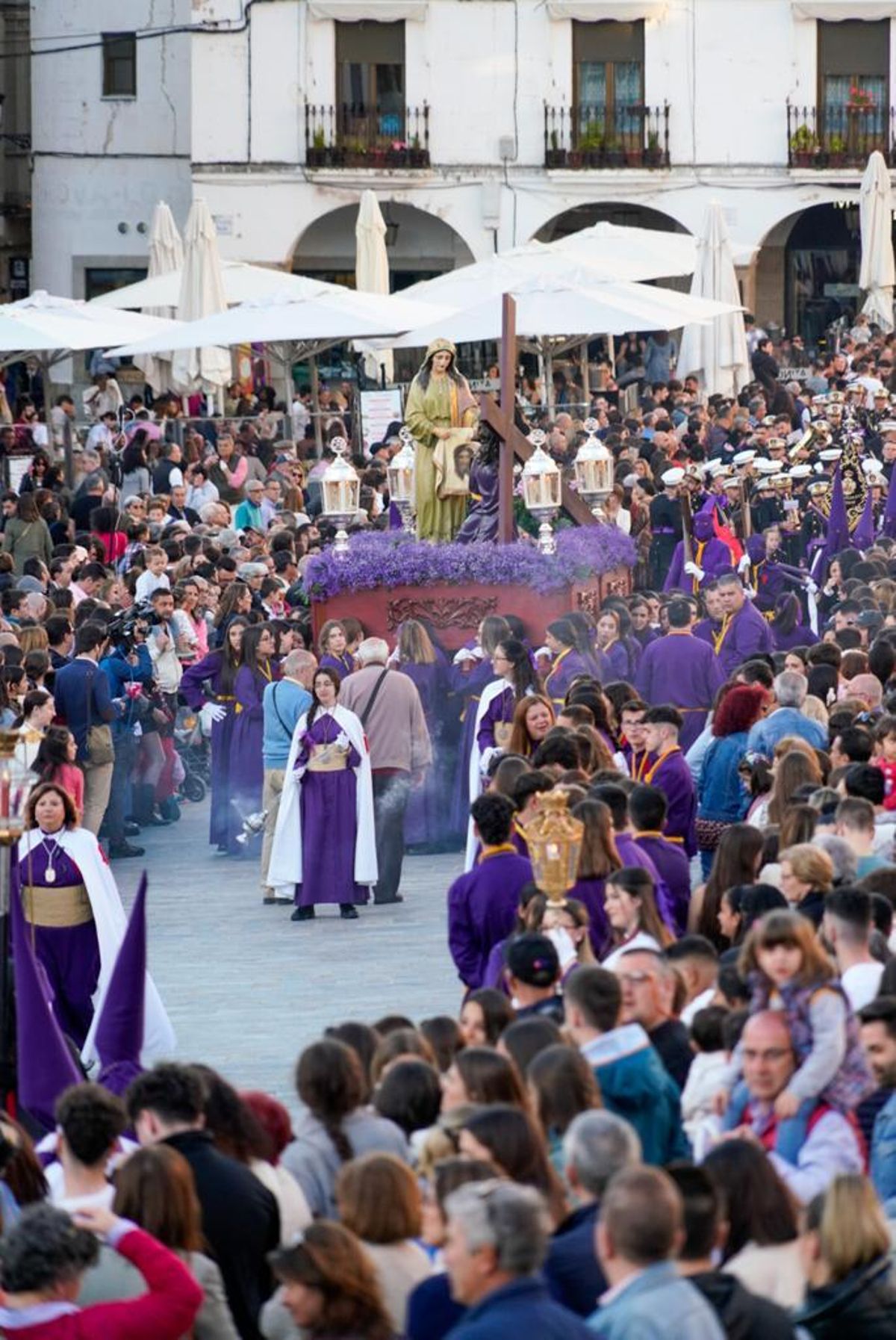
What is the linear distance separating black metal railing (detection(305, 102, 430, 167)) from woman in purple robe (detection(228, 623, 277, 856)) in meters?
24.3

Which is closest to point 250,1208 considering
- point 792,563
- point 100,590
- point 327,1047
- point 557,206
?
point 327,1047

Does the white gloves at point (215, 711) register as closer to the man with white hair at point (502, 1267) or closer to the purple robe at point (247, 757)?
the purple robe at point (247, 757)

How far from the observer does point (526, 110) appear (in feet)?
137

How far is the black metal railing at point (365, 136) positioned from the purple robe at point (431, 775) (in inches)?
954

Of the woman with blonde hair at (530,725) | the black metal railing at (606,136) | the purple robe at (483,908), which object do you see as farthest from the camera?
the black metal railing at (606,136)

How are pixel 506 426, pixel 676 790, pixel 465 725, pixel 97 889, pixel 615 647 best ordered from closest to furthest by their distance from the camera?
1. pixel 97 889
2. pixel 676 790
3. pixel 615 647
4. pixel 465 725
5. pixel 506 426

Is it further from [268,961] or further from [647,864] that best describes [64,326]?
[647,864]

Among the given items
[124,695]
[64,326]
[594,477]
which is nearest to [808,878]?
[124,695]

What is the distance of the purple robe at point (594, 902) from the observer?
10961 millimetres

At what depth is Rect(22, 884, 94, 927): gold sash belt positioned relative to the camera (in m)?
12.2

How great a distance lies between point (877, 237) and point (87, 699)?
22009 millimetres

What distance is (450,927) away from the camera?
11.5 meters

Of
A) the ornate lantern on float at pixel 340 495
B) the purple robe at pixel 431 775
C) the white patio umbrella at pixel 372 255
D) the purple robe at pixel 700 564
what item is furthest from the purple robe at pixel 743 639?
the white patio umbrella at pixel 372 255

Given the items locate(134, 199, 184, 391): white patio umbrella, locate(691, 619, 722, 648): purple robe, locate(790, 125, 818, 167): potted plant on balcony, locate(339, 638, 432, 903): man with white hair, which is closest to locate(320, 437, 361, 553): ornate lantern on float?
locate(691, 619, 722, 648): purple robe
